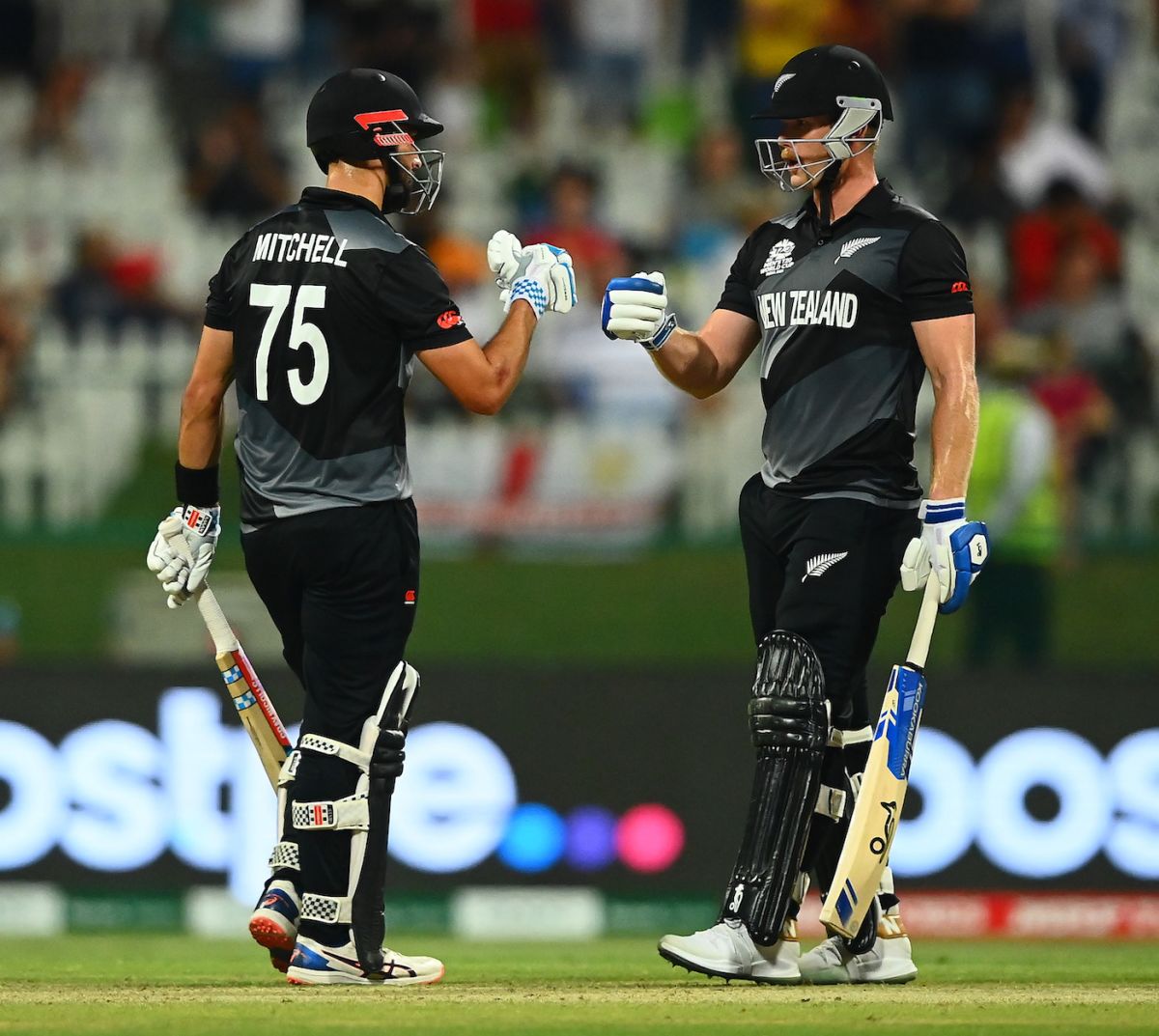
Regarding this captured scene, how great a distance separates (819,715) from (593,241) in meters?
7.09

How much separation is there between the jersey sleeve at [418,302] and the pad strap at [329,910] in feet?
4.37

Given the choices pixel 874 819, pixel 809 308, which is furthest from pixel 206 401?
pixel 874 819

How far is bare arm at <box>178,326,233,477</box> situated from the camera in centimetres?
558

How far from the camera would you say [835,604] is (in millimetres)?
5504

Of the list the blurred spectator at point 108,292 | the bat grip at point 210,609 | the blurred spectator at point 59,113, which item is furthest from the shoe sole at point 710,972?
the blurred spectator at point 59,113

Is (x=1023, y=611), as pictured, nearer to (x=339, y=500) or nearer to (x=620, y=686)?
(x=620, y=686)

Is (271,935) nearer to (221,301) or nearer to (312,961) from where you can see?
(312,961)

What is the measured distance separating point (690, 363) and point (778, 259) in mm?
354

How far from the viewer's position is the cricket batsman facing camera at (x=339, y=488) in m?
5.42

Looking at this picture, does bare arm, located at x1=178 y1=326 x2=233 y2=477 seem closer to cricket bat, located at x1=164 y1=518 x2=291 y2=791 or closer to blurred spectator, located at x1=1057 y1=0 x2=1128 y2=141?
cricket bat, located at x1=164 y1=518 x2=291 y2=791

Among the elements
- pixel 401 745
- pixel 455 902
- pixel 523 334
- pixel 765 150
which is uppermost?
pixel 765 150

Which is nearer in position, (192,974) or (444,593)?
(192,974)

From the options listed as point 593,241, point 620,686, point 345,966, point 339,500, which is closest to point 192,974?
point 345,966

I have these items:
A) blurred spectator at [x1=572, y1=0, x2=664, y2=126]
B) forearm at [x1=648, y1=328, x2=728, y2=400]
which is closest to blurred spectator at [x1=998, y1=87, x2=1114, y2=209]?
blurred spectator at [x1=572, y1=0, x2=664, y2=126]
